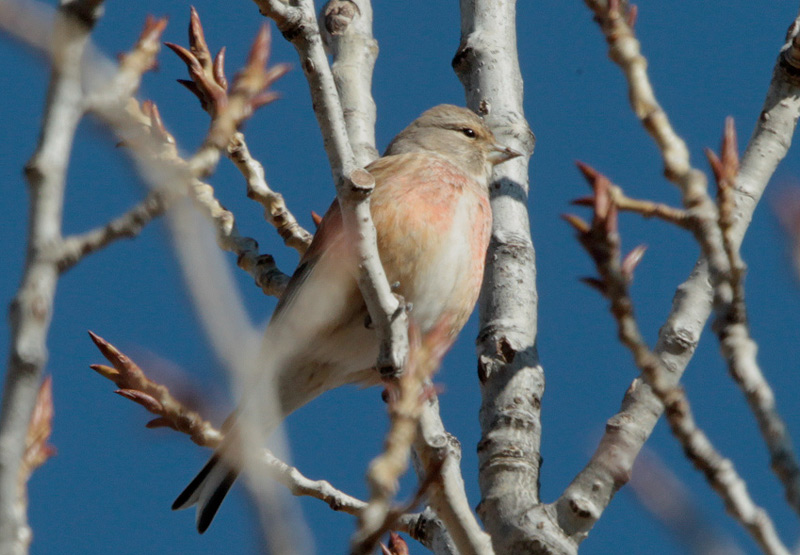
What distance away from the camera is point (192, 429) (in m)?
3.16

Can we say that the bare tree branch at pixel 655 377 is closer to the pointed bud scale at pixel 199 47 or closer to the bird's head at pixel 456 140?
the pointed bud scale at pixel 199 47

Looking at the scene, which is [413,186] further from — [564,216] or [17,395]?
[17,395]

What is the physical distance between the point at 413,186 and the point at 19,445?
345 cm

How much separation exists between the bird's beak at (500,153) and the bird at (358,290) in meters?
0.52

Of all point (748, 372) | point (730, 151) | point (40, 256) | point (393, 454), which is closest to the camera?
point (40, 256)

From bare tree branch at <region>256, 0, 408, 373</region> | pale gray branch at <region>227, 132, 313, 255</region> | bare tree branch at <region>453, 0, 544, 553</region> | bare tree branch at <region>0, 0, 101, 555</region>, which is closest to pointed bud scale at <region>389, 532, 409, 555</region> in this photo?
bare tree branch at <region>453, 0, 544, 553</region>

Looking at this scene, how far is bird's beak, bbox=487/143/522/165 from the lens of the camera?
5.82 meters

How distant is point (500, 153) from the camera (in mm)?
5844

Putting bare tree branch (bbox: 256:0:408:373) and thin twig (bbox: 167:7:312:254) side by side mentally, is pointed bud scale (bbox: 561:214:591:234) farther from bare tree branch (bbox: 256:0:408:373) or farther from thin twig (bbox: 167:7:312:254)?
thin twig (bbox: 167:7:312:254)

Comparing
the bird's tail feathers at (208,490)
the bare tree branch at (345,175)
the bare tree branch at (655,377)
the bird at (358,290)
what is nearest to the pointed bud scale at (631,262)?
the bare tree branch at (655,377)

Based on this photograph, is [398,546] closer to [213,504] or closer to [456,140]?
A: [213,504]

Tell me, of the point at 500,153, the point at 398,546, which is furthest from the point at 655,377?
the point at 500,153

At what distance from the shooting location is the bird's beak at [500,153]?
19.1 ft

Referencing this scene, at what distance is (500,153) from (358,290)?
60.2 inches
